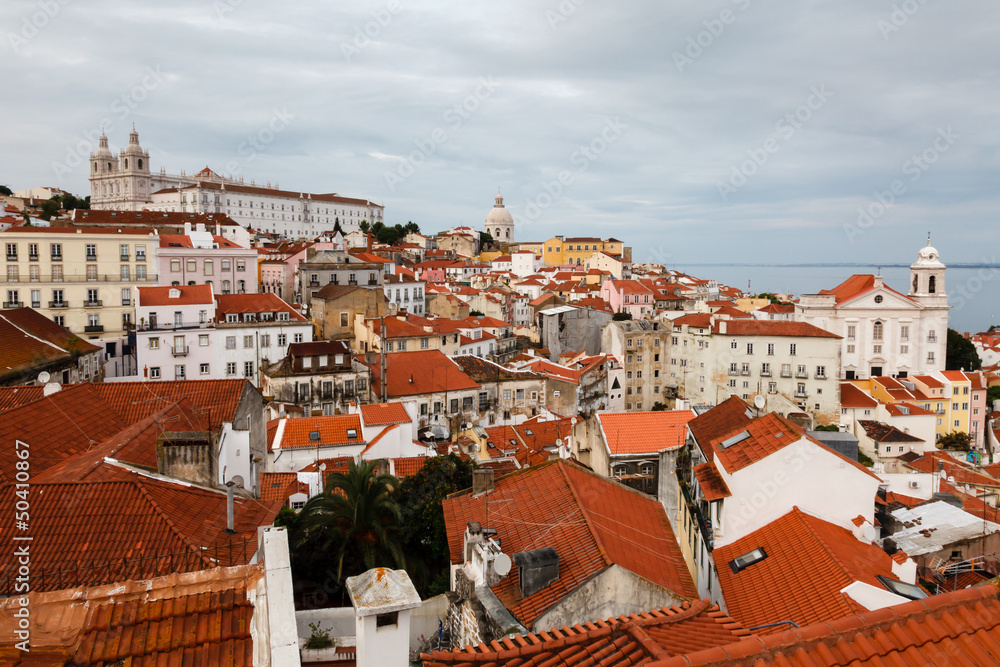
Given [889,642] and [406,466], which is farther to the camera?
[406,466]

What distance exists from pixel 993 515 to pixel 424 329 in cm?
3223

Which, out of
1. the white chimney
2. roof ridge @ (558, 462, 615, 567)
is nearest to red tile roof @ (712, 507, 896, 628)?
roof ridge @ (558, 462, 615, 567)

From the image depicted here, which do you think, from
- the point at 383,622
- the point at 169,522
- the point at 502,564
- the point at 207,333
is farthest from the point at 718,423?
the point at 207,333

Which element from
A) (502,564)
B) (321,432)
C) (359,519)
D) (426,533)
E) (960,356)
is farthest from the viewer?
(960,356)

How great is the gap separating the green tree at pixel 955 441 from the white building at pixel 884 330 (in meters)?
11.0

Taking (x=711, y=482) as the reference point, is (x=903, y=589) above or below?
below

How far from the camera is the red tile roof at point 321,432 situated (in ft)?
72.9

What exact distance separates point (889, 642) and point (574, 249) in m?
114

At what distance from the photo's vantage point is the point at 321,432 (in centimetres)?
2284

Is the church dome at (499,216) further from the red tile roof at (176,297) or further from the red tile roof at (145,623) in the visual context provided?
the red tile roof at (145,623)

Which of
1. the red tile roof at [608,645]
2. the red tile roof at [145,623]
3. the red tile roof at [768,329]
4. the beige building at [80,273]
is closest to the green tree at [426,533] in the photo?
the red tile roof at [608,645]

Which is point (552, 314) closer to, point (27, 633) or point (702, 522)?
point (702, 522)

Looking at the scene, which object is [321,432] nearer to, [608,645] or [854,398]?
[608,645]

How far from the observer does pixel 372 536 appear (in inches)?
461
